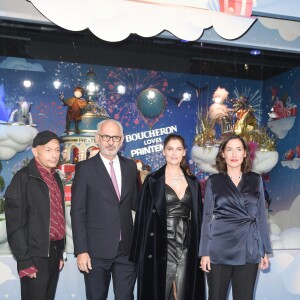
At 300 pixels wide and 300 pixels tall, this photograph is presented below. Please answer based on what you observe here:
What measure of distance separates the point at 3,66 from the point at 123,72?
143 cm

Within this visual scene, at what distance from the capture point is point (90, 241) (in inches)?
94.0

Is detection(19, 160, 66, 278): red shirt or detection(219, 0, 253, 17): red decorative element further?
detection(219, 0, 253, 17): red decorative element

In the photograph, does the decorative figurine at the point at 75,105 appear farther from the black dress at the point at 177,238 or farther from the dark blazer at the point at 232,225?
the dark blazer at the point at 232,225

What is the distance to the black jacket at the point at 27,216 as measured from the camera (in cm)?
210

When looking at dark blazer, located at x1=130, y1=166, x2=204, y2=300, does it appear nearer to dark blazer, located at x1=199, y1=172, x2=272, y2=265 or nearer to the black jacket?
dark blazer, located at x1=199, y1=172, x2=272, y2=265

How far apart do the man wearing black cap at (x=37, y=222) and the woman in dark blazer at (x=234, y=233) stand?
93 centimetres

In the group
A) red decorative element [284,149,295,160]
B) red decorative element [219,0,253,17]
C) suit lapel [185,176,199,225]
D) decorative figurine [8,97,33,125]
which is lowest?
suit lapel [185,176,199,225]

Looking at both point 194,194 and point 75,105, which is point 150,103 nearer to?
point 75,105

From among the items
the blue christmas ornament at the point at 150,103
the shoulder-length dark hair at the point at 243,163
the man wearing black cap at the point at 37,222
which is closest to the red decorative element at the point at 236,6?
the blue christmas ornament at the point at 150,103

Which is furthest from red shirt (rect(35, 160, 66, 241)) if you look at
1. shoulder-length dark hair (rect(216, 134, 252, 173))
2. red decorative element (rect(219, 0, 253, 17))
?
red decorative element (rect(219, 0, 253, 17))

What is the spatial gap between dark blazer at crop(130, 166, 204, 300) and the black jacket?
598mm

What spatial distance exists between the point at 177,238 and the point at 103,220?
1.62ft

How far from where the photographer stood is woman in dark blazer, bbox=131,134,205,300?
7.81 feet

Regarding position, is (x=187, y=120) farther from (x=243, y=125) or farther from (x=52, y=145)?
(x=52, y=145)
